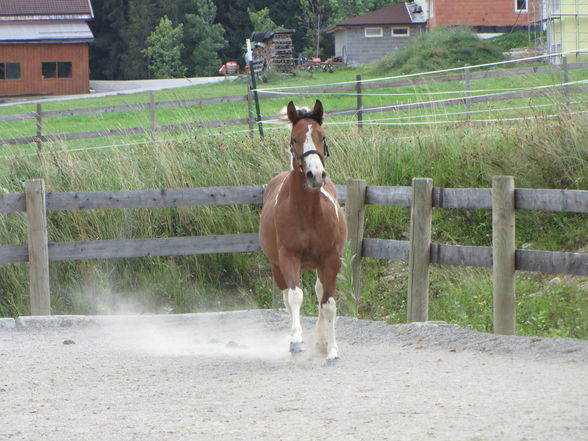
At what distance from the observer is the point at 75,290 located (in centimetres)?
1087

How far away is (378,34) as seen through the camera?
196 ft

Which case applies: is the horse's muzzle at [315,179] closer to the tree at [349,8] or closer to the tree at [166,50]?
the tree at [166,50]

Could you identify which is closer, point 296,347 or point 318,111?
point 318,111

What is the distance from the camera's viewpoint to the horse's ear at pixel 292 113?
23.0ft

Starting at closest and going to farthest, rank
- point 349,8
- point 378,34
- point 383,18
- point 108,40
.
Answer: point 383,18 → point 378,34 → point 349,8 → point 108,40

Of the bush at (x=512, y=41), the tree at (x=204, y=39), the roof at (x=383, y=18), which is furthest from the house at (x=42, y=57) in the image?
the bush at (x=512, y=41)

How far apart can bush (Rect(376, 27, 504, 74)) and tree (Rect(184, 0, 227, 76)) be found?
26568 millimetres

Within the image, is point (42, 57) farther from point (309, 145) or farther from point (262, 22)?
point (309, 145)

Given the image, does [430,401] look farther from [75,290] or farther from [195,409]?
[75,290]

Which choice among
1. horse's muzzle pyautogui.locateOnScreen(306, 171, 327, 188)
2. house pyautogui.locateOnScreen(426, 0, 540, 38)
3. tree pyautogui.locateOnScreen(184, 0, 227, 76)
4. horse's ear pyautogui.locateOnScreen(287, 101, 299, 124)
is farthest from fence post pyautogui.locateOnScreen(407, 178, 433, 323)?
tree pyautogui.locateOnScreen(184, 0, 227, 76)

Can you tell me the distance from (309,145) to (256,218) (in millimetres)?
4919

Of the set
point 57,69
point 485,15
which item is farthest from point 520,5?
point 57,69

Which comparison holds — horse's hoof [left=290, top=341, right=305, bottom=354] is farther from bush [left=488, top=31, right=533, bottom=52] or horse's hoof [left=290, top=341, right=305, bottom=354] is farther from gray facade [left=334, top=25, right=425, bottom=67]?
gray facade [left=334, top=25, right=425, bottom=67]

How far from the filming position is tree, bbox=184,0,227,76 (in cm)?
6606
